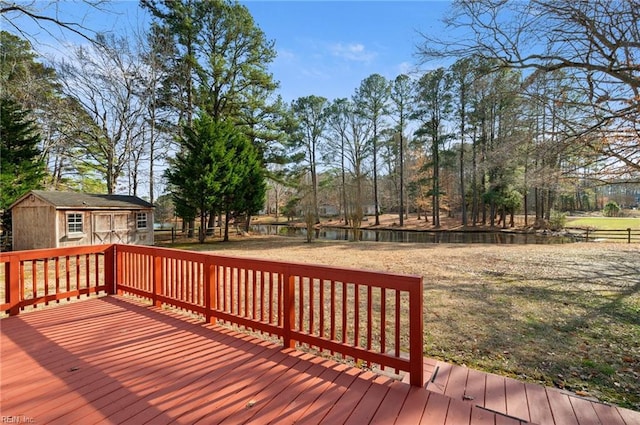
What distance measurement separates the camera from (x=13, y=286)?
3742 mm

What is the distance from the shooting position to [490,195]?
22.7 m

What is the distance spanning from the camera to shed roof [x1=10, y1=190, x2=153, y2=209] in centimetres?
1210

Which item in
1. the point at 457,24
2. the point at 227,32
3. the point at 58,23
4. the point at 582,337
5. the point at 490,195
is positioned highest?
the point at 227,32


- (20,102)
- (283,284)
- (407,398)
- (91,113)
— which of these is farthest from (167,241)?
(407,398)

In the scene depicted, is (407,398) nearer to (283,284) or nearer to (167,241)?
(283,284)

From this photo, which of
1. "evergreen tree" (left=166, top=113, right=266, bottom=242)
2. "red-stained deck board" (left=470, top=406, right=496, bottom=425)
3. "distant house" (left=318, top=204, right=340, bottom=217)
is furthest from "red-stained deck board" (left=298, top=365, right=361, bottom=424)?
"distant house" (left=318, top=204, right=340, bottom=217)

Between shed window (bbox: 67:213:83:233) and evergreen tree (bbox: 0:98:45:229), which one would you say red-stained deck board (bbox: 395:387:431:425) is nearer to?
shed window (bbox: 67:213:83:233)

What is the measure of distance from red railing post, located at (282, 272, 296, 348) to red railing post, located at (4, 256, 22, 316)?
3.58 meters

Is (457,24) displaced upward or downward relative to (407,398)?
upward

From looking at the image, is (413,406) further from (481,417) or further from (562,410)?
(562,410)

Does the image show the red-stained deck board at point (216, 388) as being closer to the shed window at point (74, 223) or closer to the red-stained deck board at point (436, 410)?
the red-stained deck board at point (436, 410)

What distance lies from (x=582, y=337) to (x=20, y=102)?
21448mm

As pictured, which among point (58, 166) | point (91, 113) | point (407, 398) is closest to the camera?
point (407, 398)

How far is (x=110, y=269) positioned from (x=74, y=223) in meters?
10.5
